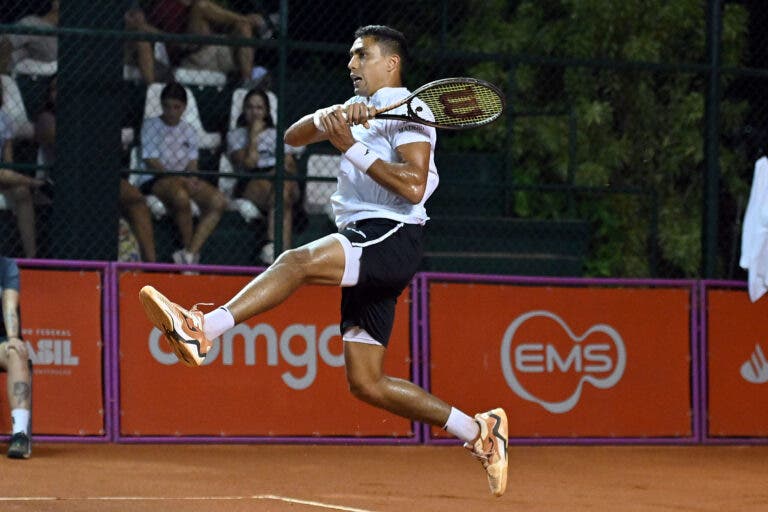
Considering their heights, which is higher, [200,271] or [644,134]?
[644,134]

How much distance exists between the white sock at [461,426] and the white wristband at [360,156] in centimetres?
134

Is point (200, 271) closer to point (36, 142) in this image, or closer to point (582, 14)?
point (36, 142)

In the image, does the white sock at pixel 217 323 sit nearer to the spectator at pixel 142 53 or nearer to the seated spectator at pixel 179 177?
the seated spectator at pixel 179 177

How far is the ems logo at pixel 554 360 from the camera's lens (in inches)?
446

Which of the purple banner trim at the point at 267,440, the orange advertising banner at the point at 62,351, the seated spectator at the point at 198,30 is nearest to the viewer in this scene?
the orange advertising banner at the point at 62,351

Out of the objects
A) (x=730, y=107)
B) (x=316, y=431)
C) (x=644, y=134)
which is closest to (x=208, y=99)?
(x=316, y=431)

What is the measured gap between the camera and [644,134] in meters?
17.7

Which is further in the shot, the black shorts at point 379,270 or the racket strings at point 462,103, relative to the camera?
the racket strings at point 462,103

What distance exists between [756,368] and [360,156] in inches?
239

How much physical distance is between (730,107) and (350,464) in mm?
6894

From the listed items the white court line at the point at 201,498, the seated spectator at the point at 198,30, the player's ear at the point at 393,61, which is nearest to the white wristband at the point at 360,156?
the player's ear at the point at 393,61

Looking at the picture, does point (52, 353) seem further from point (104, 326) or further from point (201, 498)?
point (201, 498)

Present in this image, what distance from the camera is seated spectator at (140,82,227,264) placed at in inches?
471

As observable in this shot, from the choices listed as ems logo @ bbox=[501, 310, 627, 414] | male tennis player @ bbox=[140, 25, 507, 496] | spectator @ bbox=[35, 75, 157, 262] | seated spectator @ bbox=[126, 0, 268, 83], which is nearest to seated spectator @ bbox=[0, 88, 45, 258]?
spectator @ bbox=[35, 75, 157, 262]
